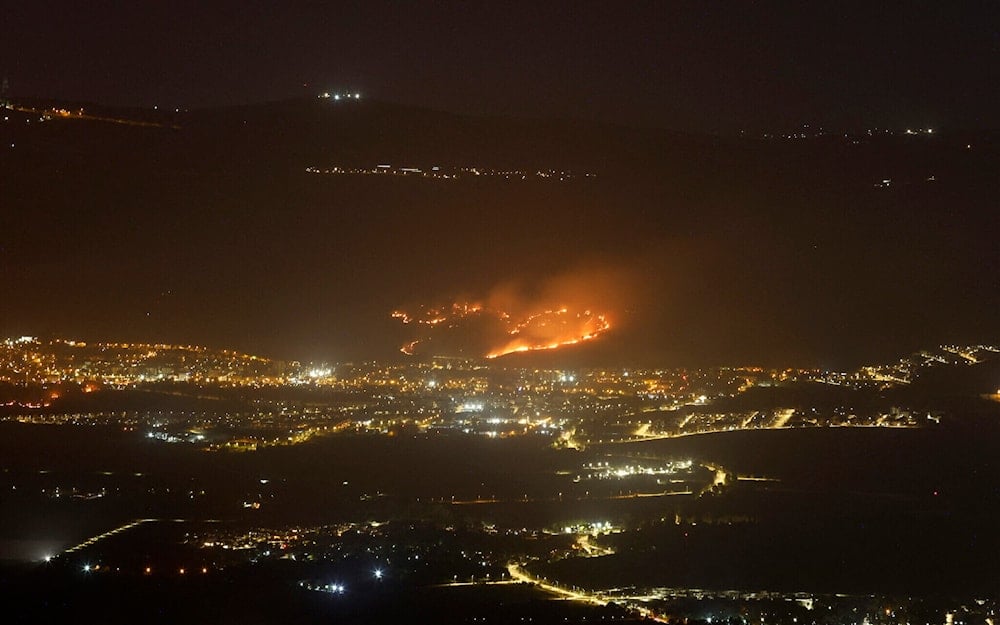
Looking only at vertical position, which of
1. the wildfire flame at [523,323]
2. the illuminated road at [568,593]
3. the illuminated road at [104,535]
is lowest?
the illuminated road at [568,593]

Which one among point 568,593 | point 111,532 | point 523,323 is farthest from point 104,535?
point 523,323

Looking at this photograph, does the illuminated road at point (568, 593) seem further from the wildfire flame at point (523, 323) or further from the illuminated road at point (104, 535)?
the wildfire flame at point (523, 323)

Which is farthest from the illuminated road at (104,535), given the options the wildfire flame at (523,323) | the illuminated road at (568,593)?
the wildfire flame at (523,323)

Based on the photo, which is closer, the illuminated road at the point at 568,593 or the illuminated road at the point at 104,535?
the illuminated road at the point at 568,593

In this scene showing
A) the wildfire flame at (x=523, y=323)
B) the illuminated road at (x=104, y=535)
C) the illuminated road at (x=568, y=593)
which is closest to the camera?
the illuminated road at (x=568, y=593)

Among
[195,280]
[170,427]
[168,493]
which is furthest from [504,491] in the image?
[195,280]

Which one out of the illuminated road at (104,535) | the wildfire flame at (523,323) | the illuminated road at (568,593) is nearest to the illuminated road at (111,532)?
the illuminated road at (104,535)

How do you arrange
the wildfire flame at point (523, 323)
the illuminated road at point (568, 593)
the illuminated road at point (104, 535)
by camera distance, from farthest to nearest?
the wildfire flame at point (523, 323) → the illuminated road at point (104, 535) → the illuminated road at point (568, 593)

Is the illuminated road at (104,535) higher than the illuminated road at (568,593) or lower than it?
higher

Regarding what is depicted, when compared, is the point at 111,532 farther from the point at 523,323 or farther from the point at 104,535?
the point at 523,323

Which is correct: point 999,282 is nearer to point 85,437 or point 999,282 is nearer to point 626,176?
point 626,176

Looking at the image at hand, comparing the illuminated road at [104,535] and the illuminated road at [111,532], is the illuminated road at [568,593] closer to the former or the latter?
the illuminated road at [111,532]
